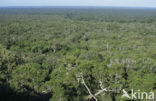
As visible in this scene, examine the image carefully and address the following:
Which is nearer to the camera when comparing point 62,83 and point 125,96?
point 125,96

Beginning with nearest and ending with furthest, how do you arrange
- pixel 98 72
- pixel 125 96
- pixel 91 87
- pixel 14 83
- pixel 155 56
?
pixel 125 96 → pixel 14 83 → pixel 91 87 → pixel 98 72 → pixel 155 56

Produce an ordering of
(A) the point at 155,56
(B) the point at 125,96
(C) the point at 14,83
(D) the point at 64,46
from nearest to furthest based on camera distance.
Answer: (B) the point at 125,96, (C) the point at 14,83, (A) the point at 155,56, (D) the point at 64,46

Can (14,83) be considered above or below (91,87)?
above

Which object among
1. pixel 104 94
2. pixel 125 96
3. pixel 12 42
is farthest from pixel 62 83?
pixel 12 42

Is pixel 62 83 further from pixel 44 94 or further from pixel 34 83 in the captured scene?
pixel 34 83

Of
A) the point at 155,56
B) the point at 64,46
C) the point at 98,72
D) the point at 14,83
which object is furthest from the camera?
the point at 64,46

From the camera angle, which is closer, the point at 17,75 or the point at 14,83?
the point at 14,83

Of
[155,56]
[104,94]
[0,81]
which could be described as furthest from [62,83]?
[155,56]

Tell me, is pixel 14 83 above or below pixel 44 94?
above

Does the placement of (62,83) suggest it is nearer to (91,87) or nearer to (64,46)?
(91,87)
